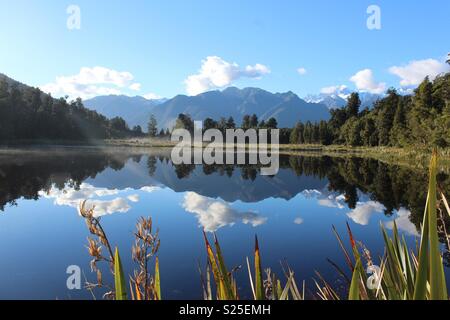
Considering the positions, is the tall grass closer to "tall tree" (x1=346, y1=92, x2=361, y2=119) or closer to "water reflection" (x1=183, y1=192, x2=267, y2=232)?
"water reflection" (x1=183, y1=192, x2=267, y2=232)

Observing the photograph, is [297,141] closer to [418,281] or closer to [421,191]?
[421,191]

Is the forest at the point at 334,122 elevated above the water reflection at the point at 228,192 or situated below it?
above

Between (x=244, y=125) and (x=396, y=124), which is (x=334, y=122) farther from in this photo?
(x=244, y=125)

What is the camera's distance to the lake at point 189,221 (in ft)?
23.0

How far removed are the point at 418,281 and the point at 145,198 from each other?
1573cm

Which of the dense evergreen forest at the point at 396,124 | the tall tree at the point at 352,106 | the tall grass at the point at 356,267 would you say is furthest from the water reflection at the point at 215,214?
the tall tree at the point at 352,106

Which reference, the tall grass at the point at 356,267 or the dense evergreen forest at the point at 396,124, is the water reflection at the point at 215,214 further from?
the dense evergreen forest at the point at 396,124

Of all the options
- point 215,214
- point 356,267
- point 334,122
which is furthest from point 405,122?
point 356,267

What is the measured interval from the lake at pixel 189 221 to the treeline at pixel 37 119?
242 ft

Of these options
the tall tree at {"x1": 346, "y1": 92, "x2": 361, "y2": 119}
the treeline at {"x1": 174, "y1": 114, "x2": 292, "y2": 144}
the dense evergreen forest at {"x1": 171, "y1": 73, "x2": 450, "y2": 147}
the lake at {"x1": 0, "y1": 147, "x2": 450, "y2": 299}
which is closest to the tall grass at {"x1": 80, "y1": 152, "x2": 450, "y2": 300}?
the lake at {"x1": 0, "y1": 147, "x2": 450, "y2": 299}

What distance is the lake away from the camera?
23.0 feet

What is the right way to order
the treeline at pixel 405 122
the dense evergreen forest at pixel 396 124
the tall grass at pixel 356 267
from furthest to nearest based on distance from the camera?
the dense evergreen forest at pixel 396 124
the treeline at pixel 405 122
the tall grass at pixel 356 267

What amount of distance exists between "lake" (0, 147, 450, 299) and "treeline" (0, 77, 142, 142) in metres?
73.6

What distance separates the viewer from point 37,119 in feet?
309
